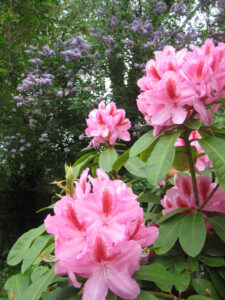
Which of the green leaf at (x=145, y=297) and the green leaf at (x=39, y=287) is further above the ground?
the green leaf at (x=39, y=287)

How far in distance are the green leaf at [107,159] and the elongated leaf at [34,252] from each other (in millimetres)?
371

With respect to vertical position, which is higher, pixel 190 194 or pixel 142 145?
pixel 142 145

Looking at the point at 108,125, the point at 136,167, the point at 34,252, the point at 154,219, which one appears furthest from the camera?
the point at 108,125

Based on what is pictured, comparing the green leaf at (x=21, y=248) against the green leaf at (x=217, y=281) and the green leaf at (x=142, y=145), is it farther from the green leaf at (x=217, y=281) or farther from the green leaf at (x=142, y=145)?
the green leaf at (x=217, y=281)

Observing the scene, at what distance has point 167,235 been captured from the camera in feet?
2.66

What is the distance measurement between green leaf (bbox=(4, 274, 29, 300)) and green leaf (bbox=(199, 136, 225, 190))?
1.82ft

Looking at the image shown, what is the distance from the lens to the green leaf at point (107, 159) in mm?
1096

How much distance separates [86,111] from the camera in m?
4.72

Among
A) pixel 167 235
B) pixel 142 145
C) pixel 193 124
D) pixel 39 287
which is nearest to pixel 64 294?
pixel 39 287

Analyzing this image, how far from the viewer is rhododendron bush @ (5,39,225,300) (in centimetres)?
57

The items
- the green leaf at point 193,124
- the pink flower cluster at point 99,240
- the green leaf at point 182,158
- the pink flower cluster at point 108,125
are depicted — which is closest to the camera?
the pink flower cluster at point 99,240

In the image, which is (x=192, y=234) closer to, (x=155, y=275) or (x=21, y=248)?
(x=155, y=275)

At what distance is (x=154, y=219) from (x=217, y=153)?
13.3 inches

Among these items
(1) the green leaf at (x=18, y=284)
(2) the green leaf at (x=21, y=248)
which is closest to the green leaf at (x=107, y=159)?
(2) the green leaf at (x=21, y=248)
